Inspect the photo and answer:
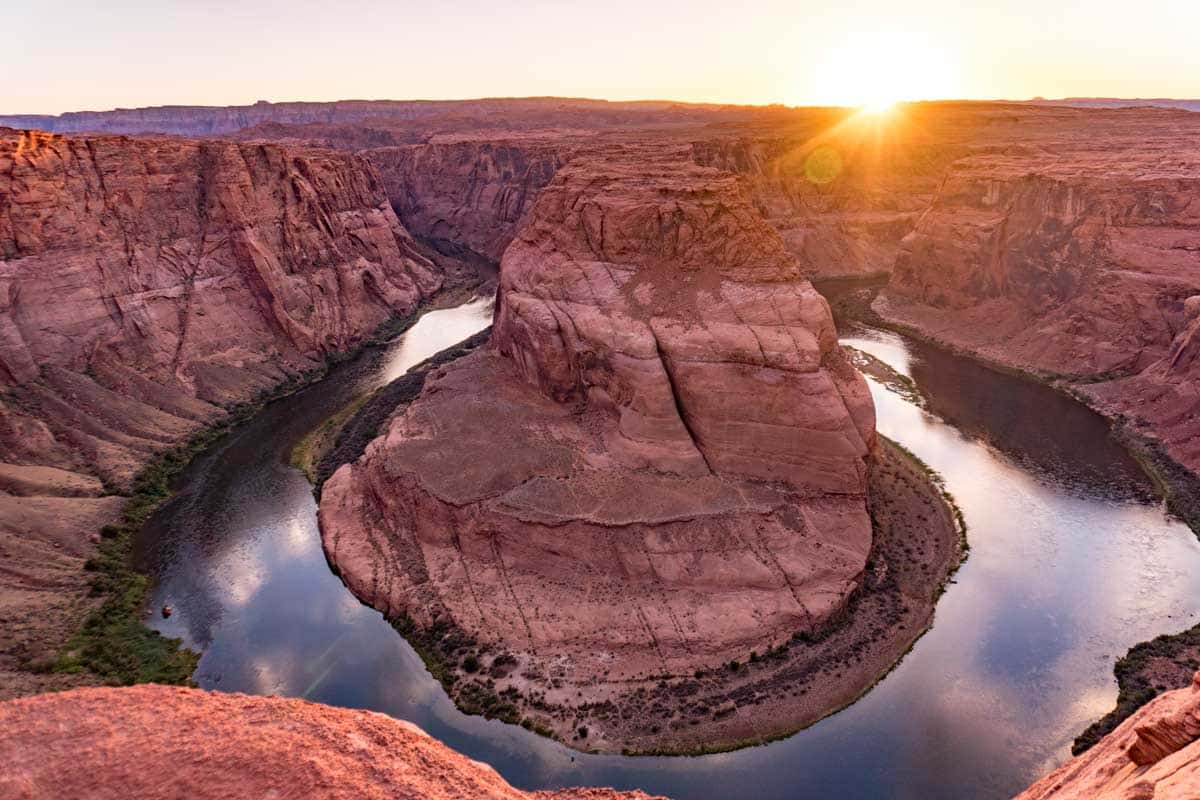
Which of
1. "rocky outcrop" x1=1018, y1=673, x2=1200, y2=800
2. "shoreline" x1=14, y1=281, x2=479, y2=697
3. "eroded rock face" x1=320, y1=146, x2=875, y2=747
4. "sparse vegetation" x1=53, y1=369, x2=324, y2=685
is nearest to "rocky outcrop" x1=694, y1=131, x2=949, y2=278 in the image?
"eroded rock face" x1=320, y1=146, x2=875, y2=747

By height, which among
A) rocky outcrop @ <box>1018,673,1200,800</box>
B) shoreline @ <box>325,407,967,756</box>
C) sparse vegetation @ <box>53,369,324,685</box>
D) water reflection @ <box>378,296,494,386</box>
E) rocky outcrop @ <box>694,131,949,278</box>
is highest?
rocky outcrop @ <box>694,131,949,278</box>

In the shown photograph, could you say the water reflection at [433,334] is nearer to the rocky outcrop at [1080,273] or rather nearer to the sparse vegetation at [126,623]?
the sparse vegetation at [126,623]

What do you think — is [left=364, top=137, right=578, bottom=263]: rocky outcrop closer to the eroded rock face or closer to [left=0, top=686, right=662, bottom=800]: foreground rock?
the eroded rock face

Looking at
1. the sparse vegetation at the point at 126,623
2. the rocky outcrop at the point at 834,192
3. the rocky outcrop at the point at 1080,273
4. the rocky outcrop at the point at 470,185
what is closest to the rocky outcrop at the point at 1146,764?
the sparse vegetation at the point at 126,623

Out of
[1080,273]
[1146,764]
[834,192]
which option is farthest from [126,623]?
[834,192]

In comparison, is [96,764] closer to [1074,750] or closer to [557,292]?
[1074,750]

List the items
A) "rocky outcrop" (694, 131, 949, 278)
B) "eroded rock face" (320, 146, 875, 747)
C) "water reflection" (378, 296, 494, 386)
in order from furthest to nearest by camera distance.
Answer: "rocky outcrop" (694, 131, 949, 278)
"water reflection" (378, 296, 494, 386)
"eroded rock face" (320, 146, 875, 747)
